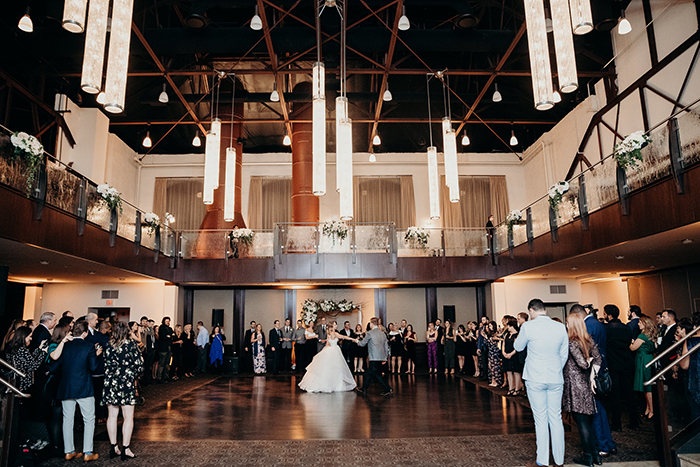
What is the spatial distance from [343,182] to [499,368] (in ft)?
20.3

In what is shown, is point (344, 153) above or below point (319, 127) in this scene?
below

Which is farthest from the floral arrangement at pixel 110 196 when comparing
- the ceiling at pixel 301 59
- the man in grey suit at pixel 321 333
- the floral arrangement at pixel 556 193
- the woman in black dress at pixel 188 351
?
the floral arrangement at pixel 556 193

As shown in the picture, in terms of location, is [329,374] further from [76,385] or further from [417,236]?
[417,236]

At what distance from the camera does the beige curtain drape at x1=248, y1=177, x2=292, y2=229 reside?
734 inches

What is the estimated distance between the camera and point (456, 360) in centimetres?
1411

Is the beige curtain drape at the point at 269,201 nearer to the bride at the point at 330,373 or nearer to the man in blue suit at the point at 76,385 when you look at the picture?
the bride at the point at 330,373

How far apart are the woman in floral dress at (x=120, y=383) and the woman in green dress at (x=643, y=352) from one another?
661 cm

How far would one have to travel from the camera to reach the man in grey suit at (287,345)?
46.7 ft

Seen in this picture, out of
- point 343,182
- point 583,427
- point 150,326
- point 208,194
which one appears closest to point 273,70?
point 208,194

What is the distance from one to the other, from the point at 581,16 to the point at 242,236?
38.0 feet

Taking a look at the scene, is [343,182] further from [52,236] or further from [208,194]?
[52,236]

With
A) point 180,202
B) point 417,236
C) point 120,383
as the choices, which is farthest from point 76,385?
point 180,202

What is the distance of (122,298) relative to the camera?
14922 mm

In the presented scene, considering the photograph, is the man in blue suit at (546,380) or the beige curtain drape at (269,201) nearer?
the man in blue suit at (546,380)
